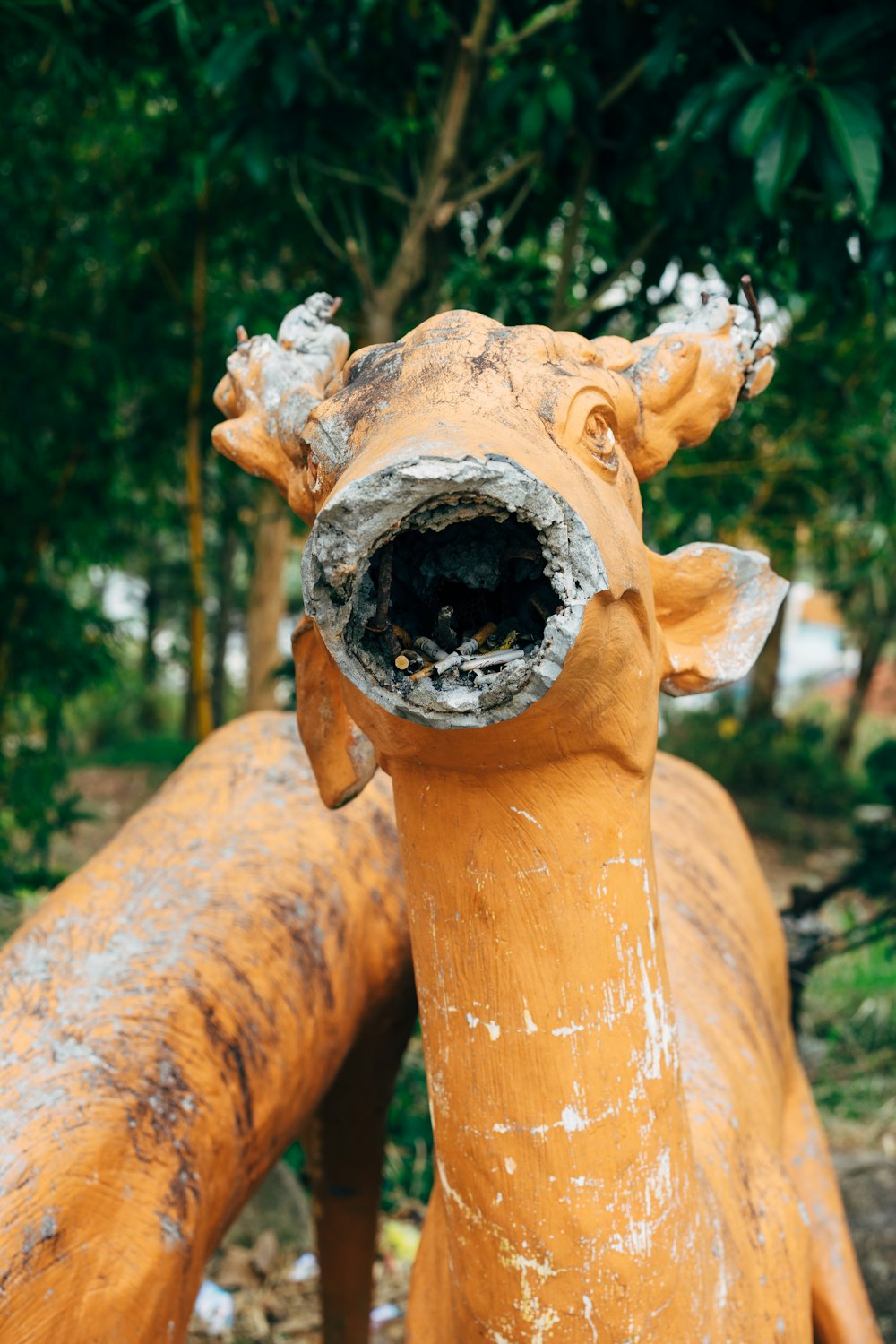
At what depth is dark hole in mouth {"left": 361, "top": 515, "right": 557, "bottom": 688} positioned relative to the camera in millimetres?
1137

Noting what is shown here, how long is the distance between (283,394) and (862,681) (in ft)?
29.9

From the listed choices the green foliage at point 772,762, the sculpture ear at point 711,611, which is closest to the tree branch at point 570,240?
the sculpture ear at point 711,611

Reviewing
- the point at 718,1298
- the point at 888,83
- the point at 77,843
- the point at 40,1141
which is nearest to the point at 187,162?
the point at 888,83

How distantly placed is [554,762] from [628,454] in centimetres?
41

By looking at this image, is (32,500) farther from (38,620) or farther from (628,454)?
(628,454)

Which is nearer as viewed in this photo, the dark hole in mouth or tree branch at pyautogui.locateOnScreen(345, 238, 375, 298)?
the dark hole in mouth

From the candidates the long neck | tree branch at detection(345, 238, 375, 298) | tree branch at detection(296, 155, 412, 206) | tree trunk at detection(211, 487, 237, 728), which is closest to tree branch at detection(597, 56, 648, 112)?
tree branch at detection(296, 155, 412, 206)

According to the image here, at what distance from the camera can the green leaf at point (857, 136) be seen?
7.31 ft

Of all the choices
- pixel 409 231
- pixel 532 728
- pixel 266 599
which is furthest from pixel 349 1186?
pixel 266 599

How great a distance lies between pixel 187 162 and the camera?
3.67 m

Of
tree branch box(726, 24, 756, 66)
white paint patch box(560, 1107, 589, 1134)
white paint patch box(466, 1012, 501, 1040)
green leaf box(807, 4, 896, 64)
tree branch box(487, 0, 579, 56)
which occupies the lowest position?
white paint patch box(560, 1107, 589, 1134)

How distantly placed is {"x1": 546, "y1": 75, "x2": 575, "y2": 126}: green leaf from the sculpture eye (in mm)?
1681

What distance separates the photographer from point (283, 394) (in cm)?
148

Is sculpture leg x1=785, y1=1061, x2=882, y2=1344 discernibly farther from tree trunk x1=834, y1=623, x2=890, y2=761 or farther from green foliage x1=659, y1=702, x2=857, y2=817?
tree trunk x1=834, y1=623, x2=890, y2=761
